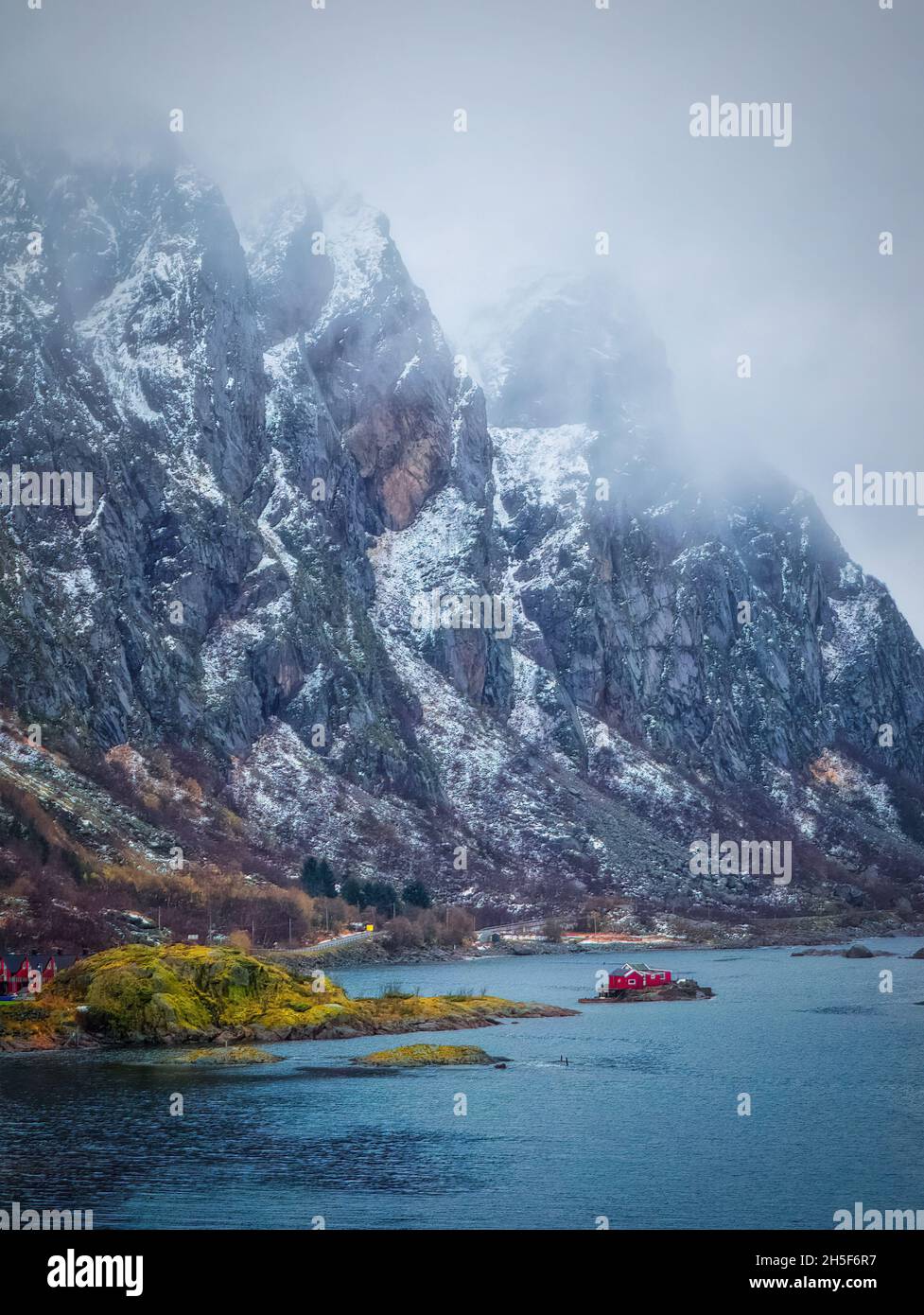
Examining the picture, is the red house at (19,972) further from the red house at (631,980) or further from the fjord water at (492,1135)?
the red house at (631,980)

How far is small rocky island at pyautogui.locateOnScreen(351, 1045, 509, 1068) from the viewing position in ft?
343

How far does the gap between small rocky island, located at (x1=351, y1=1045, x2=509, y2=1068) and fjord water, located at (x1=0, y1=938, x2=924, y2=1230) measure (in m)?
2.22

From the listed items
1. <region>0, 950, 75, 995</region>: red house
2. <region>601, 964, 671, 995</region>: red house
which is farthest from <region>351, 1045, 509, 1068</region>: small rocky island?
<region>601, 964, 671, 995</region>: red house

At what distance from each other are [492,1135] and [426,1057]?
26879 mm

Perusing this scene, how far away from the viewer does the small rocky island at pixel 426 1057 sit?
104438 mm

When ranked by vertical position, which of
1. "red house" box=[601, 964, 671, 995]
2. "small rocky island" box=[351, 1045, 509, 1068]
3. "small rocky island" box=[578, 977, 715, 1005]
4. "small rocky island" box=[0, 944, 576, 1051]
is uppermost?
"small rocky island" box=[0, 944, 576, 1051]

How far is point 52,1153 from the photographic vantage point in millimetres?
71938

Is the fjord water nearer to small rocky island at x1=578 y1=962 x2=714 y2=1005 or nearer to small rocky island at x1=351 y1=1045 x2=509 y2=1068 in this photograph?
small rocky island at x1=351 y1=1045 x2=509 y2=1068

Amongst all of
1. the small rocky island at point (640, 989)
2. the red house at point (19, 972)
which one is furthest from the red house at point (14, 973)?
the small rocky island at point (640, 989)

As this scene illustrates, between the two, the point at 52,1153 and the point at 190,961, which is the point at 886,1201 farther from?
the point at 190,961

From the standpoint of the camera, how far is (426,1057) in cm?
10581

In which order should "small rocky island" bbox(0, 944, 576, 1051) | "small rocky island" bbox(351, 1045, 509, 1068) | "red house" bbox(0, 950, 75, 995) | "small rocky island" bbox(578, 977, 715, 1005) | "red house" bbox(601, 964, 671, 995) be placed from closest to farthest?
"small rocky island" bbox(351, 1045, 509, 1068) → "small rocky island" bbox(0, 944, 576, 1051) → "red house" bbox(0, 950, 75, 995) → "small rocky island" bbox(578, 977, 715, 1005) → "red house" bbox(601, 964, 671, 995)

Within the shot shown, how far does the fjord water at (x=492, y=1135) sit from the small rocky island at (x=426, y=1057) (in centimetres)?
222

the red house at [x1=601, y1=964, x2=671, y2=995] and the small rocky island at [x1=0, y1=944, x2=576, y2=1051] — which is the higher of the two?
the small rocky island at [x1=0, y1=944, x2=576, y2=1051]
